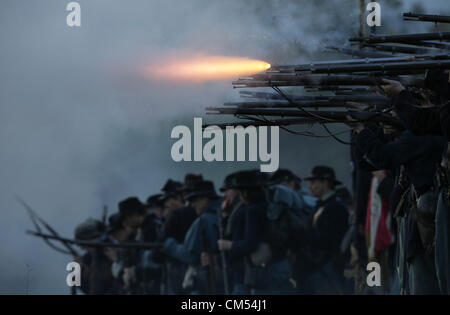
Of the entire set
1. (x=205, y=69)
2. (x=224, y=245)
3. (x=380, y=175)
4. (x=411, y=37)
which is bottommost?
(x=224, y=245)

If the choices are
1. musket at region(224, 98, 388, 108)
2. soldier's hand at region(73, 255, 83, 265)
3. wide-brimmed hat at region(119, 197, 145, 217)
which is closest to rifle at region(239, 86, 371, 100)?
musket at region(224, 98, 388, 108)

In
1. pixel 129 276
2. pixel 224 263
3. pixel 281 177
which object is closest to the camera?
pixel 224 263

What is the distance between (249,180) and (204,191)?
1091mm

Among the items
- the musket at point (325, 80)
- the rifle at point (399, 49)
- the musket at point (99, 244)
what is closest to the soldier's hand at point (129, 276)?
the musket at point (99, 244)

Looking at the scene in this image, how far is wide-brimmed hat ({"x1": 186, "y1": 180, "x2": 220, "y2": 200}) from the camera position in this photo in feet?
40.4

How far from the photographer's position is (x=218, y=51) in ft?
35.9

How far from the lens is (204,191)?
12352mm

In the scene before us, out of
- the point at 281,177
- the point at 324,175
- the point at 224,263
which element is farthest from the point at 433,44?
the point at 224,263

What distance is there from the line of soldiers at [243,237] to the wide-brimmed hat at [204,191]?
10mm

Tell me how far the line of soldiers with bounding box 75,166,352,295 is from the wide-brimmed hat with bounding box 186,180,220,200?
0.03 feet

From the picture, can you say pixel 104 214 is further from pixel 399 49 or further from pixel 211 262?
pixel 399 49

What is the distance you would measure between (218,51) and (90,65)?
2076 millimetres

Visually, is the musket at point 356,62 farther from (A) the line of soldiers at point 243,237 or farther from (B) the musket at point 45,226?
(B) the musket at point 45,226

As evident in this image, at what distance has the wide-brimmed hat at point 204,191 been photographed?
40.4ft
